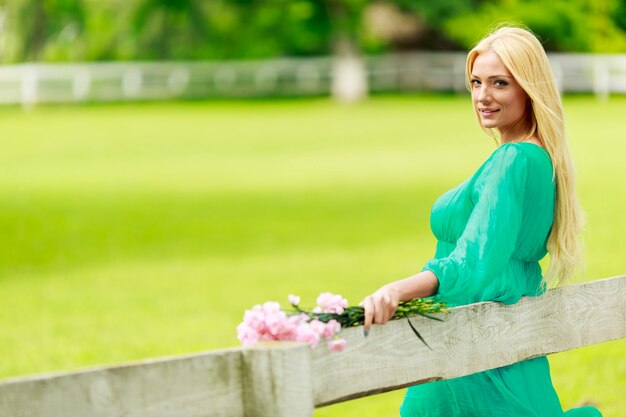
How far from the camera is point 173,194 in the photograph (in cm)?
2161

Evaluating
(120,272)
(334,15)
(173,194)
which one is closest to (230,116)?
(334,15)

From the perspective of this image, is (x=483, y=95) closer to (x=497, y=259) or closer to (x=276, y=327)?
(x=497, y=259)

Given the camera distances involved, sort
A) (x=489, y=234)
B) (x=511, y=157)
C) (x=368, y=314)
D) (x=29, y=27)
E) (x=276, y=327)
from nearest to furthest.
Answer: (x=276, y=327)
(x=368, y=314)
(x=489, y=234)
(x=511, y=157)
(x=29, y=27)

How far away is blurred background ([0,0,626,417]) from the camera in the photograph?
11016mm

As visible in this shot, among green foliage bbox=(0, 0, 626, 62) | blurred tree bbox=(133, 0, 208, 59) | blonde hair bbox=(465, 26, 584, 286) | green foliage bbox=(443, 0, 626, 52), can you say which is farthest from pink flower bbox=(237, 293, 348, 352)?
green foliage bbox=(443, 0, 626, 52)

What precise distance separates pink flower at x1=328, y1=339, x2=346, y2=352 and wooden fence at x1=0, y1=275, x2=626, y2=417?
19mm

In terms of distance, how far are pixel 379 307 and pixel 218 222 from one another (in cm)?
1484

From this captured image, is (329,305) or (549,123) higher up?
(549,123)

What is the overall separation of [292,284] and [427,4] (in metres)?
41.8

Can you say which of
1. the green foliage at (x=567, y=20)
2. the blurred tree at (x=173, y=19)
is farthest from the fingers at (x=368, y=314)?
the green foliage at (x=567, y=20)

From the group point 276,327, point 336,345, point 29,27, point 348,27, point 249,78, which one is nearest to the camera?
point 276,327

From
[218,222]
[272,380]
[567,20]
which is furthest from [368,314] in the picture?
[567,20]

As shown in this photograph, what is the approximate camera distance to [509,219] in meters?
3.42

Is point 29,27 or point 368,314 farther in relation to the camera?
point 29,27
